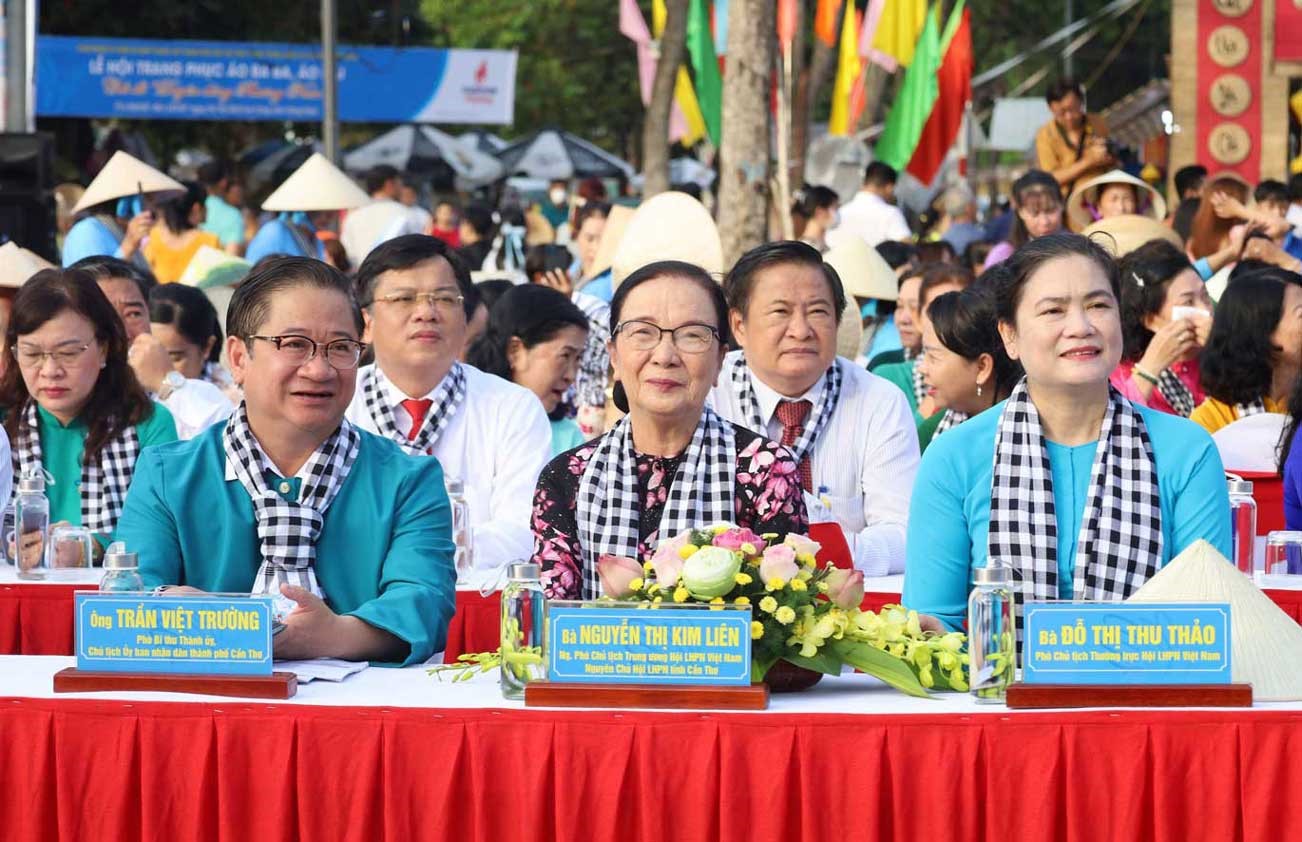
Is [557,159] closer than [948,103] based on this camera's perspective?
No

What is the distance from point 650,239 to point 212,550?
5.07 m

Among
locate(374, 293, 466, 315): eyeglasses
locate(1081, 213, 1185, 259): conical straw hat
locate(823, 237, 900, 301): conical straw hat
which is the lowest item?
locate(374, 293, 466, 315): eyeglasses

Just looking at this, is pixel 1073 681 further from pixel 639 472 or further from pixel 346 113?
pixel 346 113

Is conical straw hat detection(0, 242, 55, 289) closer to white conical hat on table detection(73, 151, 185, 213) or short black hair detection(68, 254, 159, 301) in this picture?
short black hair detection(68, 254, 159, 301)

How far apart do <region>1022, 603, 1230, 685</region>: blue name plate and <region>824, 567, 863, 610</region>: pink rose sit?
0.32m

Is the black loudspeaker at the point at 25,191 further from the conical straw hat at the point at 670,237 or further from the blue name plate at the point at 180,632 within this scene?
the blue name plate at the point at 180,632

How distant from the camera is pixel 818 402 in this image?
19.6 ft

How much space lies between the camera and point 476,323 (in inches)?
312

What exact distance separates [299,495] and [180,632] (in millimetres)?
599

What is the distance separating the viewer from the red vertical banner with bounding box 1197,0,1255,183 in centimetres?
1805

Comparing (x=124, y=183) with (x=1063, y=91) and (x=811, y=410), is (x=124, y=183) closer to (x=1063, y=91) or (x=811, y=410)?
(x=1063, y=91)

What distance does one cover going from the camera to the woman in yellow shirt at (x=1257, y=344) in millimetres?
6801

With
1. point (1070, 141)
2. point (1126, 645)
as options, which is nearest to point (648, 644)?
point (1126, 645)

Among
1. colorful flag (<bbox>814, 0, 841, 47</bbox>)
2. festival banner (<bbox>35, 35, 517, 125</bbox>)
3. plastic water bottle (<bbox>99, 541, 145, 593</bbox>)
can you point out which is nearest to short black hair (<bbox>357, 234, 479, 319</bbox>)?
plastic water bottle (<bbox>99, 541, 145, 593</bbox>)
